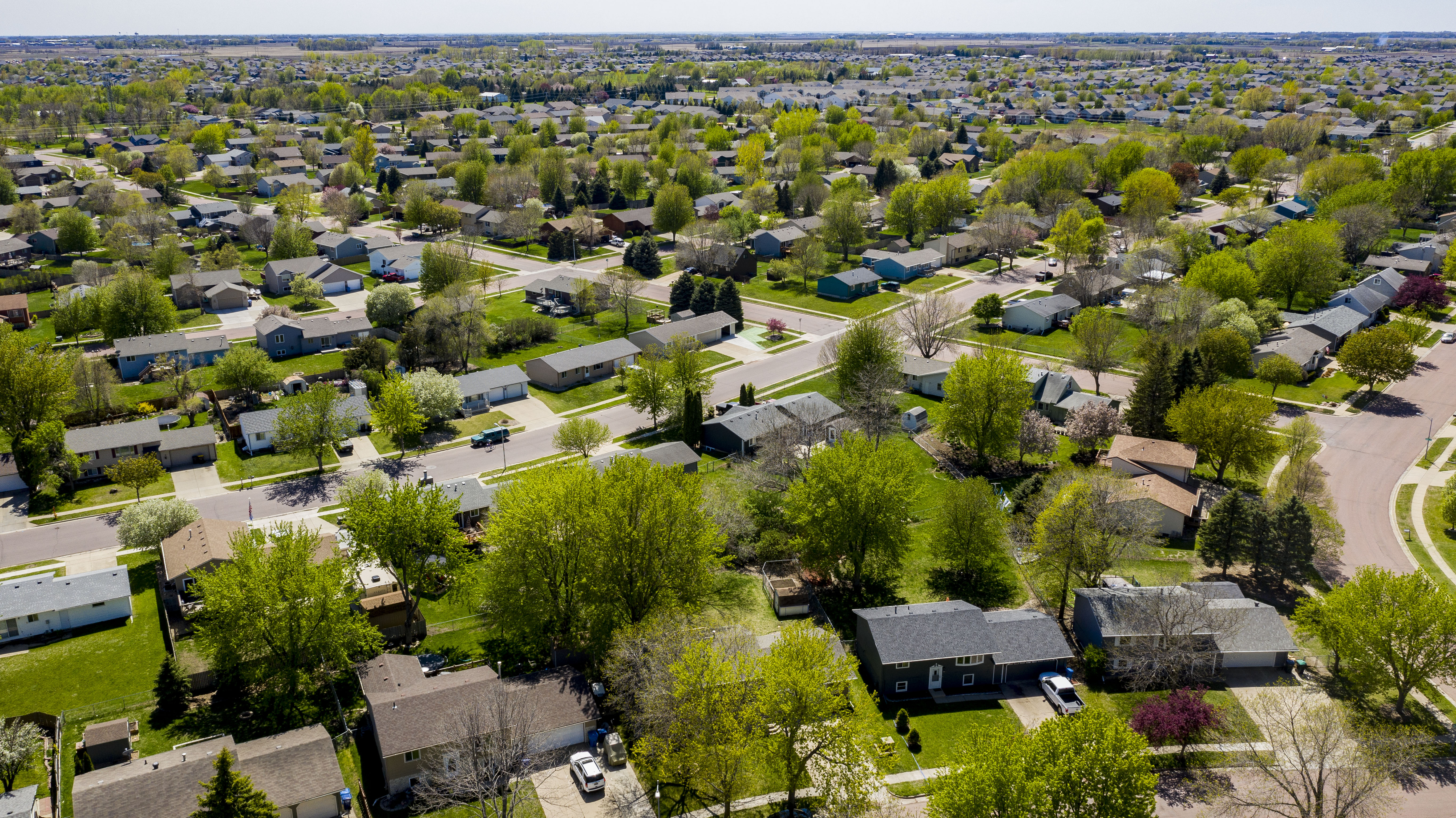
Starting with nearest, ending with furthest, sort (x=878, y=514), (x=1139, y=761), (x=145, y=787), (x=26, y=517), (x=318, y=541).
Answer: (x=1139, y=761) < (x=145, y=787) < (x=318, y=541) < (x=878, y=514) < (x=26, y=517)

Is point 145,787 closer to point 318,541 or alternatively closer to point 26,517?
point 318,541

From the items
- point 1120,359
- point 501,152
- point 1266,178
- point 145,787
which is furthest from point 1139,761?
point 501,152

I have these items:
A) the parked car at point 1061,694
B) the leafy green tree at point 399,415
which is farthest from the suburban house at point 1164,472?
the leafy green tree at point 399,415

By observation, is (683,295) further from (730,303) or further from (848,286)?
(848,286)

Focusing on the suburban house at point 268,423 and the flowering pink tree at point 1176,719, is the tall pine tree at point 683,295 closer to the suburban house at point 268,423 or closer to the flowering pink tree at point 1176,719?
the suburban house at point 268,423

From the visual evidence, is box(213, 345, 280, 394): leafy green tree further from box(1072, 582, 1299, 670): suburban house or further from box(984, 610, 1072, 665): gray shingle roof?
box(1072, 582, 1299, 670): suburban house

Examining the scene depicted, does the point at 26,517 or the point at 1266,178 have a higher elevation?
the point at 1266,178
